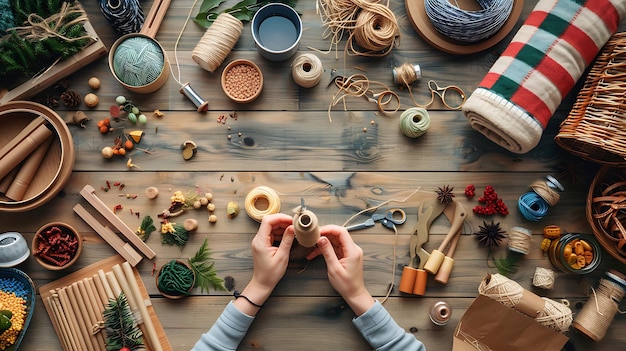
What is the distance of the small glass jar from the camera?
1597 mm

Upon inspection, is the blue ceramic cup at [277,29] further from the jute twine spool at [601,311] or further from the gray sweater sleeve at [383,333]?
the jute twine spool at [601,311]

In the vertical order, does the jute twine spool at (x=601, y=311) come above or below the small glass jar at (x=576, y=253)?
below

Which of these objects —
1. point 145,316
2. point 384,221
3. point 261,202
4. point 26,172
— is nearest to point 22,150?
point 26,172

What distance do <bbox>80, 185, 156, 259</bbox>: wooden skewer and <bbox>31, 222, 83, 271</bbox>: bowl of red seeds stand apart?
11cm

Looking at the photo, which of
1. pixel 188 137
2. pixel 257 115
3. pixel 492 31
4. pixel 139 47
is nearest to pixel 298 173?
pixel 257 115

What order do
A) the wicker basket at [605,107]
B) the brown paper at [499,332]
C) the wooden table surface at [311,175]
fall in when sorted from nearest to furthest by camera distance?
the wicker basket at [605,107], the brown paper at [499,332], the wooden table surface at [311,175]

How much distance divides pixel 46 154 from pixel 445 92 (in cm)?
141

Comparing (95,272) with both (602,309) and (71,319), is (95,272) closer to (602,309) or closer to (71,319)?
(71,319)

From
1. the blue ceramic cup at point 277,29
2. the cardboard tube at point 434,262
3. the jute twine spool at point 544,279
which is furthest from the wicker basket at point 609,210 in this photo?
the blue ceramic cup at point 277,29

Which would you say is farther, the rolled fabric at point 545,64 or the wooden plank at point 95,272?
the wooden plank at point 95,272

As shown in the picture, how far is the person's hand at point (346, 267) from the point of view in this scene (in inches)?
60.3

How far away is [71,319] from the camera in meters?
1.56

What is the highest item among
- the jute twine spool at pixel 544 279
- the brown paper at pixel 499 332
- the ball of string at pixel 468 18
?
the ball of string at pixel 468 18

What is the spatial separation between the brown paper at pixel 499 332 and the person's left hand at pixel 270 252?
63 cm
